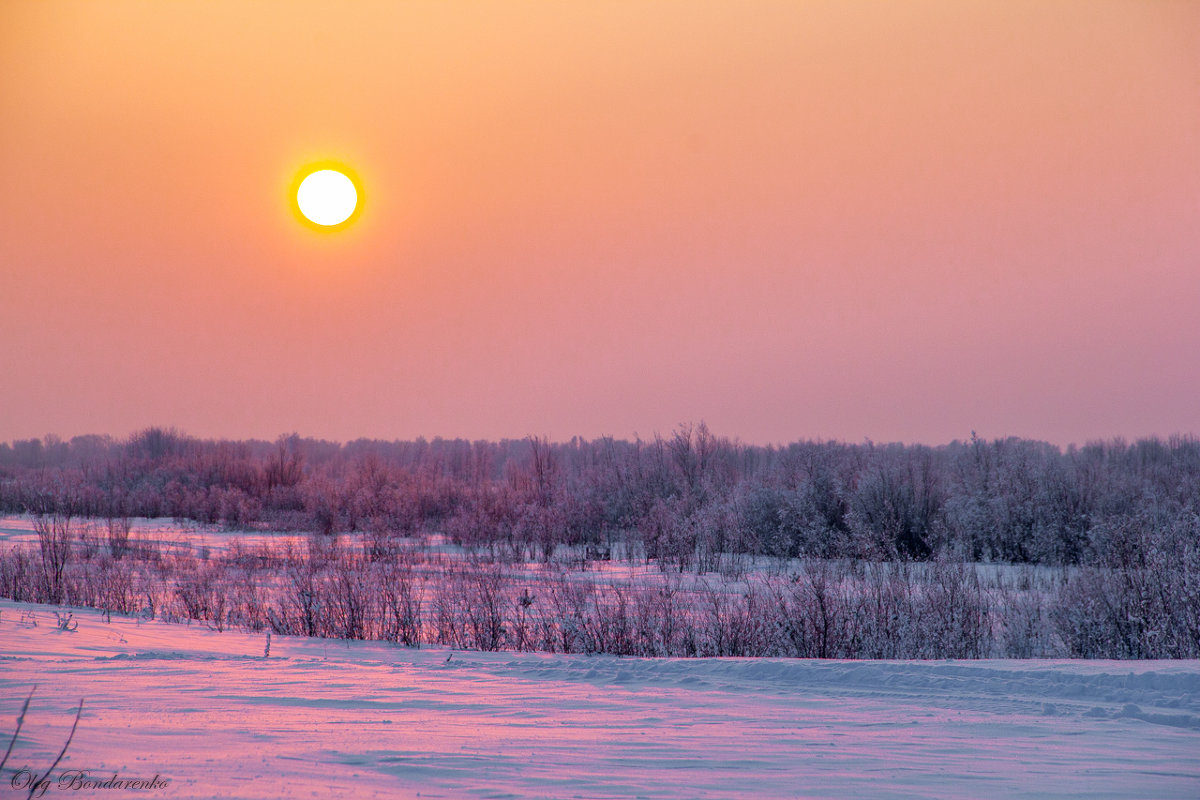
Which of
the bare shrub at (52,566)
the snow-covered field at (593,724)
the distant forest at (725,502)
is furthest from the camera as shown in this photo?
the distant forest at (725,502)

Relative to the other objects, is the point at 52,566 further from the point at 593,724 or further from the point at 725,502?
the point at 725,502

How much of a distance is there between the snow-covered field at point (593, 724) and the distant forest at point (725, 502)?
7.19 meters

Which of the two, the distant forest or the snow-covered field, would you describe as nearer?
the snow-covered field

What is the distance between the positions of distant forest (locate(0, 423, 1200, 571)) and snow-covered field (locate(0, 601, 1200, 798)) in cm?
719

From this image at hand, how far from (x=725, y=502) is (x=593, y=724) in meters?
22.7

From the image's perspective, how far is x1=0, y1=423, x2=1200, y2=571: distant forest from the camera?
22.5 meters

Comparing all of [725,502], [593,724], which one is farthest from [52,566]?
[725,502]

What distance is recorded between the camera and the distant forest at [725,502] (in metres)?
22.5

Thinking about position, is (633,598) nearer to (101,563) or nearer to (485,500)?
(101,563)

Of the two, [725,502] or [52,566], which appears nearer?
[52,566]

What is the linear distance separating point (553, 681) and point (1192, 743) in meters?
5.23

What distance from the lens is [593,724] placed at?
21.0 ft

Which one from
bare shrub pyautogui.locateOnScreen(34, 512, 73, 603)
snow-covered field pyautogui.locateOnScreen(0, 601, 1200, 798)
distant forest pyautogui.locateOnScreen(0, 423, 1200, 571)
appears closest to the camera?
snow-covered field pyautogui.locateOnScreen(0, 601, 1200, 798)

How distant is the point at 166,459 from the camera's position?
5016cm
